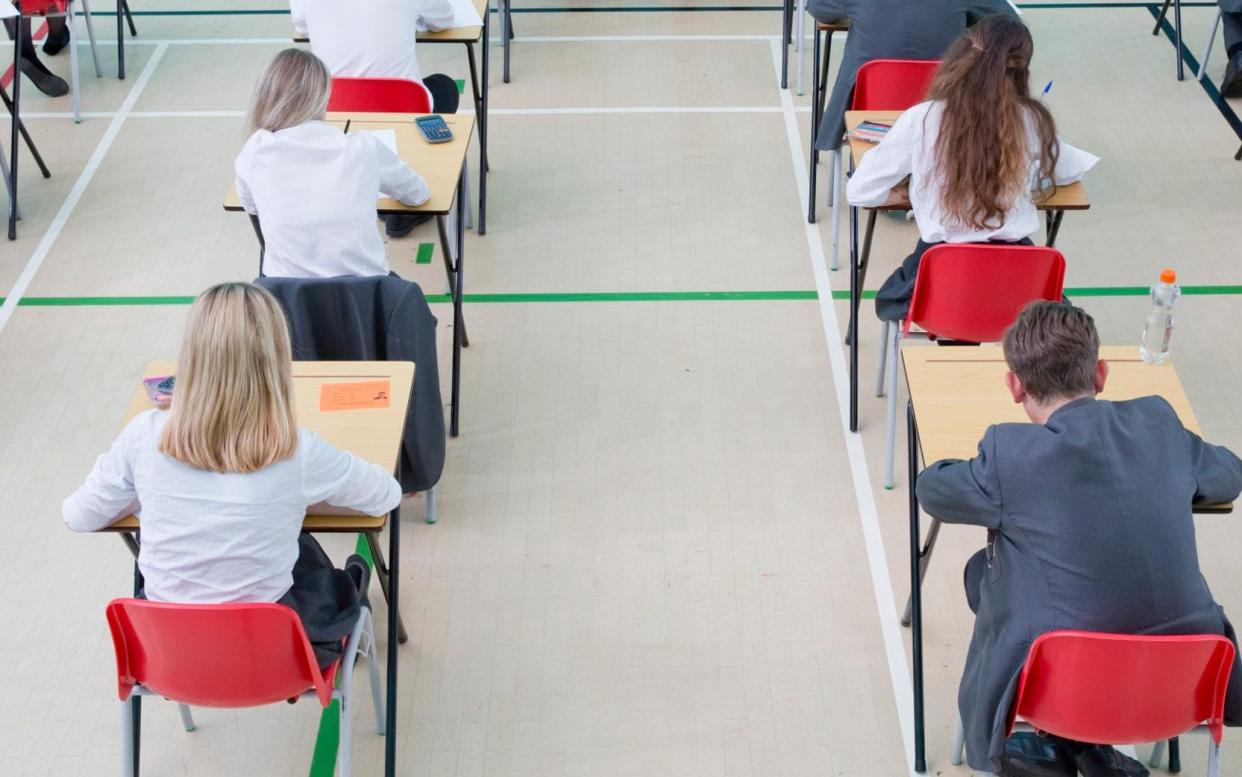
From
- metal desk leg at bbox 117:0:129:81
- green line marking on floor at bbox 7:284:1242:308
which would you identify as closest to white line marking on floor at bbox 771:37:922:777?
green line marking on floor at bbox 7:284:1242:308

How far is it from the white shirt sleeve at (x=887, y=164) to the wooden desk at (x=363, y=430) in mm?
1412

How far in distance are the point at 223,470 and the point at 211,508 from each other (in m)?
0.07

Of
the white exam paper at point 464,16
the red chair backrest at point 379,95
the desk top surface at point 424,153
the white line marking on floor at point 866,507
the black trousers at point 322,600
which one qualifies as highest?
the white exam paper at point 464,16

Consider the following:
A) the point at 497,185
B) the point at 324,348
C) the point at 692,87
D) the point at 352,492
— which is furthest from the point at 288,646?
the point at 692,87

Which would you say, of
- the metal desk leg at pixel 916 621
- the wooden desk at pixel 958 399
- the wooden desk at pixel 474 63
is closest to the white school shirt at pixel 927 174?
the wooden desk at pixel 958 399

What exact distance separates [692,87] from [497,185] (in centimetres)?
123

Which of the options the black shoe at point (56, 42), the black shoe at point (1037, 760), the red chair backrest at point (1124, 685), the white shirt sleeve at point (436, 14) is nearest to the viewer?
the red chair backrest at point (1124, 685)

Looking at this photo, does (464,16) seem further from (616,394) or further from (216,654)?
(216,654)

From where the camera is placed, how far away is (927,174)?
3693 mm

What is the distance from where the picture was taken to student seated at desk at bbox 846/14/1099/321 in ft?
11.8

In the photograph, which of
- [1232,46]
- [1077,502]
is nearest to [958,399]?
[1077,502]

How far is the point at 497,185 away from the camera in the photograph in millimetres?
5504

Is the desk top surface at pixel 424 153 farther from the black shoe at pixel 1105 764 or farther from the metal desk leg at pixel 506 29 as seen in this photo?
the black shoe at pixel 1105 764

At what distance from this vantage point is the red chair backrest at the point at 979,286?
341cm
